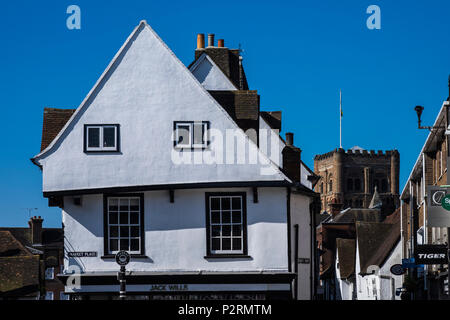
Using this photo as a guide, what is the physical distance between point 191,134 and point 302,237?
5517mm

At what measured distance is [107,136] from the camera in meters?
27.7

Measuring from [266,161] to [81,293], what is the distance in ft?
21.7

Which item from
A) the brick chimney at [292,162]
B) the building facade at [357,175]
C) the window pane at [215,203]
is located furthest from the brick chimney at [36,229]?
the building facade at [357,175]

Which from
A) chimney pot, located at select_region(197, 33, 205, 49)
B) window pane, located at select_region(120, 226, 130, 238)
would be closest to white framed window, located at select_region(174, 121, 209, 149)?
window pane, located at select_region(120, 226, 130, 238)

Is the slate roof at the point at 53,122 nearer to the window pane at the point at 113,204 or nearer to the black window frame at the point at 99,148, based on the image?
the black window frame at the point at 99,148

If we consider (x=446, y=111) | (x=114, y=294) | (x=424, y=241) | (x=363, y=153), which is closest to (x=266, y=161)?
(x=114, y=294)

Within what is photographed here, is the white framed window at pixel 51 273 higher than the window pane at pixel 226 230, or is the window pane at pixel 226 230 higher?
the window pane at pixel 226 230

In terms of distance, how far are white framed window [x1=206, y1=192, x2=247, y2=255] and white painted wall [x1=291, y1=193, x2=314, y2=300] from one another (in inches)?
79.4

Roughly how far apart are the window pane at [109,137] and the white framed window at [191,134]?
6.13 feet

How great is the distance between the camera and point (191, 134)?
27.3 m

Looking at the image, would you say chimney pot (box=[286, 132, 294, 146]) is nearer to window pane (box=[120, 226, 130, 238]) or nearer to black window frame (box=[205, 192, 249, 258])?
black window frame (box=[205, 192, 249, 258])

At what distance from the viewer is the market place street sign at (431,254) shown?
1244 inches

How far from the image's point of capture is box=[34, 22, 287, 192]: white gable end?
1078 inches
